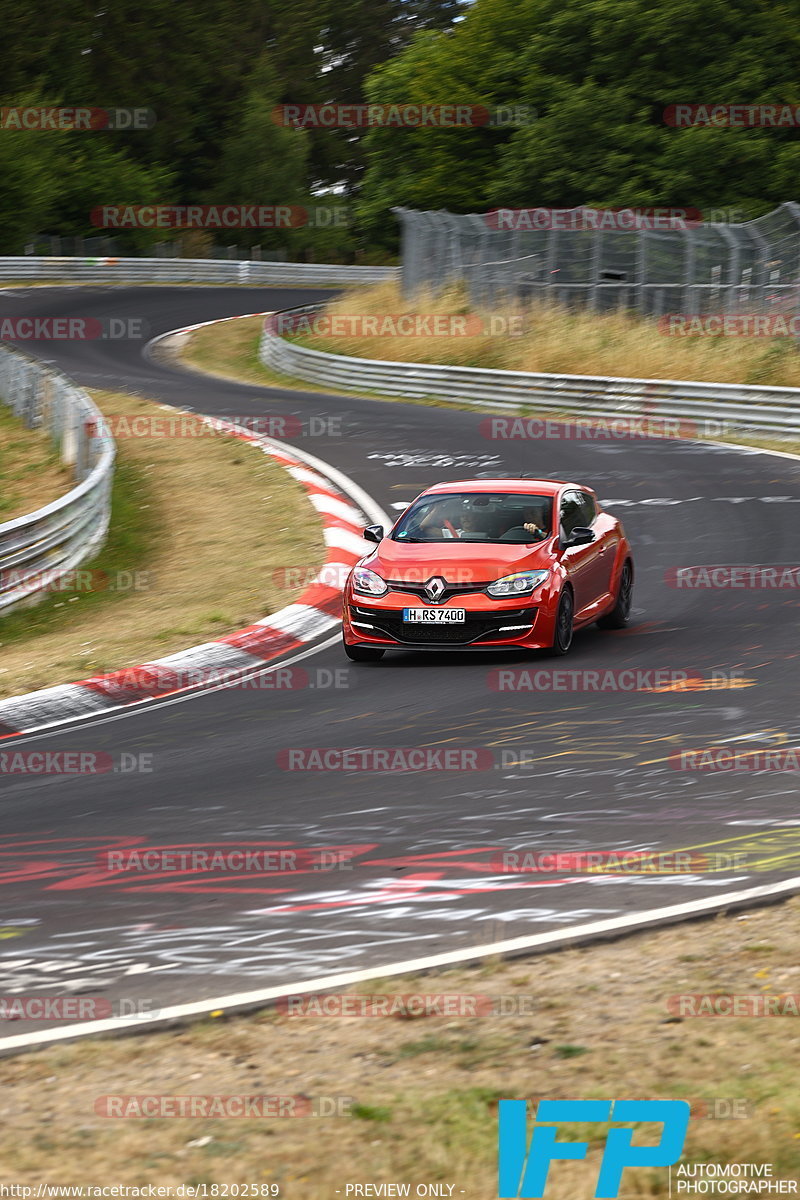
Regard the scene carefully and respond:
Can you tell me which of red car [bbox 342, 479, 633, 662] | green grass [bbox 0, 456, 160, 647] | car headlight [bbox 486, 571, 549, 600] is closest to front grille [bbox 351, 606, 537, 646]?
red car [bbox 342, 479, 633, 662]

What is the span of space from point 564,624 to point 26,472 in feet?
38.9

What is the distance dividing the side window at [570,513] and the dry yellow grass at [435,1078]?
7968mm

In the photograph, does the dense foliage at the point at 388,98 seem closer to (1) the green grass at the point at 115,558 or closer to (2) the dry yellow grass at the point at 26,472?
(2) the dry yellow grass at the point at 26,472

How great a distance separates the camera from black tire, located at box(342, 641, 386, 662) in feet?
41.8

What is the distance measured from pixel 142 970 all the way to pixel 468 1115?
1847 millimetres

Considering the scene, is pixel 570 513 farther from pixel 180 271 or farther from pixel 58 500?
pixel 180 271

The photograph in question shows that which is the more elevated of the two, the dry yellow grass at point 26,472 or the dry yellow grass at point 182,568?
the dry yellow grass at point 26,472

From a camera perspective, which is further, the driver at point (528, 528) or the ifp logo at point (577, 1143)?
the driver at point (528, 528)

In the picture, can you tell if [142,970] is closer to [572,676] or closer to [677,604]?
[572,676]

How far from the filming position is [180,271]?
201ft

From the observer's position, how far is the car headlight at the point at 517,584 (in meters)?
12.5

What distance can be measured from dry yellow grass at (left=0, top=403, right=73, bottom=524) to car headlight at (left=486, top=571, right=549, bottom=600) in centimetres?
829

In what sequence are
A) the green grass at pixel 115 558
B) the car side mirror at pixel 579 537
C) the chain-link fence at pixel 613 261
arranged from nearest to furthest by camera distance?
the car side mirror at pixel 579 537, the green grass at pixel 115 558, the chain-link fence at pixel 613 261

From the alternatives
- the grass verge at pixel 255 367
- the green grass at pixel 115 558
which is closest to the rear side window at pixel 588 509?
the green grass at pixel 115 558
